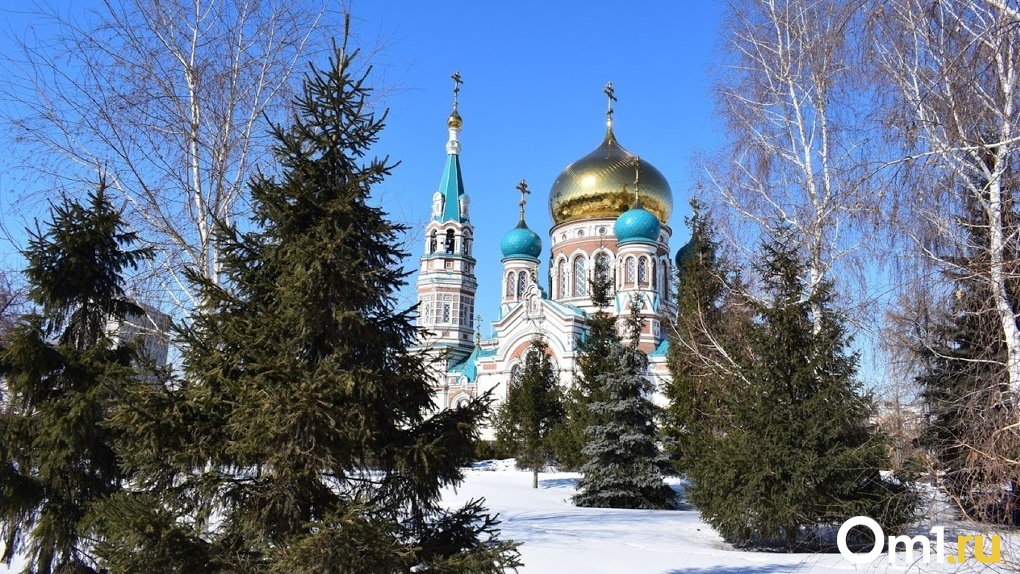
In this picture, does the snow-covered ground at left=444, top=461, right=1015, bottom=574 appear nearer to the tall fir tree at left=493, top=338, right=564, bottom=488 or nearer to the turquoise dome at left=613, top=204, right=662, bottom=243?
the tall fir tree at left=493, top=338, right=564, bottom=488

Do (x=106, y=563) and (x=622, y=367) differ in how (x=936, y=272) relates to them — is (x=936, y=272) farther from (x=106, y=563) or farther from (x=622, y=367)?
(x=622, y=367)

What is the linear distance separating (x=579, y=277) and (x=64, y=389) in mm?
35626

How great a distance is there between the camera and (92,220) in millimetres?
7473

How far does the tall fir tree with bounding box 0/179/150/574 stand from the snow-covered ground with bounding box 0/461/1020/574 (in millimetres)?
1382

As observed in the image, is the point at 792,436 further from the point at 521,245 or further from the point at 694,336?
the point at 521,245

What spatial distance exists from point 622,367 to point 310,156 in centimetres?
1351

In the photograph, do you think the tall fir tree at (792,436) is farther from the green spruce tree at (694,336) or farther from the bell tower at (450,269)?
the bell tower at (450,269)

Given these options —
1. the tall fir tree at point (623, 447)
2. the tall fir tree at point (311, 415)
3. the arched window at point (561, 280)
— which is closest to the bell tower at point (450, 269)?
the arched window at point (561, 280)

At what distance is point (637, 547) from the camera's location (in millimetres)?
9219

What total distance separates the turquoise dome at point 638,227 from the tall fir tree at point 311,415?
3300 cm

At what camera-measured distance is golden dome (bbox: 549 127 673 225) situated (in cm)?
4034

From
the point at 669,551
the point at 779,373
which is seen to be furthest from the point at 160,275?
the point at 779,373

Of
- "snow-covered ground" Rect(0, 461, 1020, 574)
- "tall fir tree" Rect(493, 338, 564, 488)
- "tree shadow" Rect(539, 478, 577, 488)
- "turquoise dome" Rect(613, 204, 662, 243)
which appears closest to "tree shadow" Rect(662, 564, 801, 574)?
"snow-covered ground" Rect(0, 461, 1020, 574)

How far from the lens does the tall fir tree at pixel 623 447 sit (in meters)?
16.4
